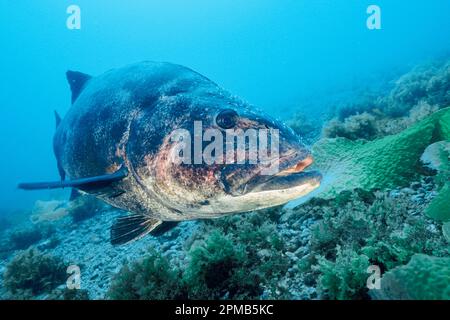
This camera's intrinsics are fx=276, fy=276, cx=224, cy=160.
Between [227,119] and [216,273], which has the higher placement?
[227,119]

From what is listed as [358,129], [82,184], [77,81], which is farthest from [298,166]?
[358,129]

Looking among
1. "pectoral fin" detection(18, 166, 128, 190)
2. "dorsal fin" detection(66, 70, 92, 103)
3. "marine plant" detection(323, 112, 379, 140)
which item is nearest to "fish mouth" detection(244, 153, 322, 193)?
"pectoral fin" detection(18, 166, 128, 190)

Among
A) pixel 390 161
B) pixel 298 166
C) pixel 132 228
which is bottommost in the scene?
pixel 132 228

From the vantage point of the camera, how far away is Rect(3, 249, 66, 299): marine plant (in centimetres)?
553

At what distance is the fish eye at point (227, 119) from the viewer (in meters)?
1.96

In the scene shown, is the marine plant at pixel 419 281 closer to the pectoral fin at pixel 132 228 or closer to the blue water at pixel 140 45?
the pectoral fin at pixel 132 228

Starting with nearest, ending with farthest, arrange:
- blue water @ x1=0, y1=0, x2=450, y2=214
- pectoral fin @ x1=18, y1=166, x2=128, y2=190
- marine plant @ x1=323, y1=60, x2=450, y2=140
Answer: pectoral fin @ x1=18, y1=166, x2=128, y2=190, marine plant @ x1=323, y1=60, x2=450, y2=140, blue water @ x1=0, y1=0, x2=450, y2=214

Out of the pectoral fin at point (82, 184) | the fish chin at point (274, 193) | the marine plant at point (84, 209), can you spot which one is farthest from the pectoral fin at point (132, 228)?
the marine plant at point (84, 209)

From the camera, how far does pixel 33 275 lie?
18.4 feet

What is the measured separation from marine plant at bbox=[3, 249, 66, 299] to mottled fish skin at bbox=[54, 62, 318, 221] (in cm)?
363

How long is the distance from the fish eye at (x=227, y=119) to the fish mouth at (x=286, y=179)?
0.44 m

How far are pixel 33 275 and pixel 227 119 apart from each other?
5951 mm

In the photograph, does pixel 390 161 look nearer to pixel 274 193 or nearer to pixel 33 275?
pixel 274 193

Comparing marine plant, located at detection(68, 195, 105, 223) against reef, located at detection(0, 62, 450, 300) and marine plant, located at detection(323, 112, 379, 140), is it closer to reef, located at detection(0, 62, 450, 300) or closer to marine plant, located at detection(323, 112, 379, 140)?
reef, located at detection(0, 62, 450, 300)
